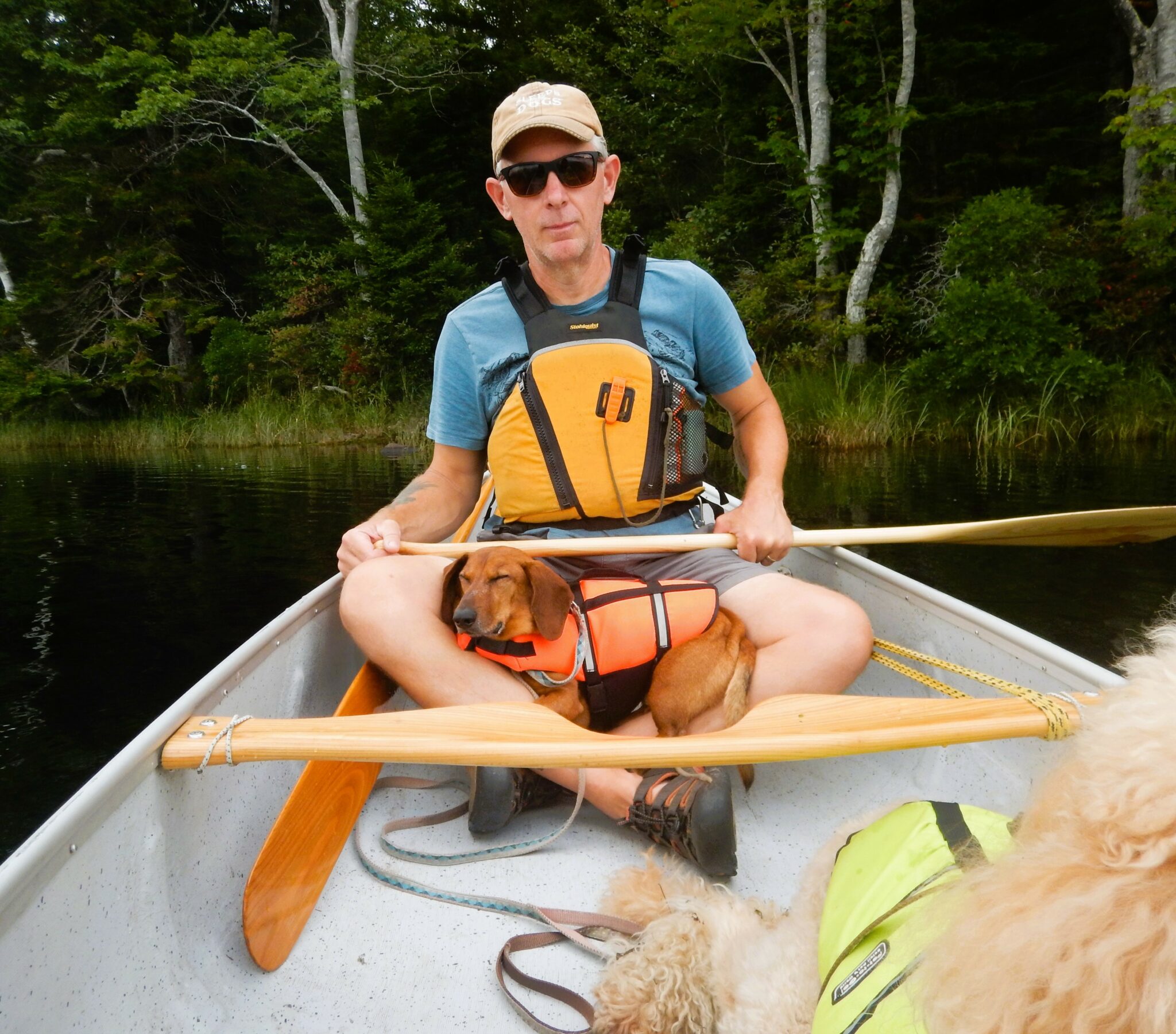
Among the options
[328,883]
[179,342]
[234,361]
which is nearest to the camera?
[328,883]

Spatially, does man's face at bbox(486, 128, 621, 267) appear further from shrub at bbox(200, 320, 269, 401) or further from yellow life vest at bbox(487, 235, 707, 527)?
shrub at bbox(200, 320, 269, 401)

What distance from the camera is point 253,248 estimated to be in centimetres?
1884

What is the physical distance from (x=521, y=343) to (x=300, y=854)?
4.47 ft

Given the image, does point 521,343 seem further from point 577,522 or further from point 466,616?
point 466,616

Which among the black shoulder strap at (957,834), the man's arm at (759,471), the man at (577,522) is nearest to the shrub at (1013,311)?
the man's arm at (759,471)

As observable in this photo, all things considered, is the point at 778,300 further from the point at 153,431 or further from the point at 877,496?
the point at 153,431

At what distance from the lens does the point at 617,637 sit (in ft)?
6.48

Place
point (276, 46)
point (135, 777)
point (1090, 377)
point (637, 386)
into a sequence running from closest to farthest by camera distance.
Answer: point (135, 777), point (637, 386), point (1090, 377), point (276, 46)

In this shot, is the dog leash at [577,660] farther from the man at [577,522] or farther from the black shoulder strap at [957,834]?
the black shoulder strap at [957,834]

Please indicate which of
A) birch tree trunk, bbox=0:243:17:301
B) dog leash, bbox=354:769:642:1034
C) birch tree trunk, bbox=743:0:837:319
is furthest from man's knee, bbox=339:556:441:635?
birch tree trunk, bbox=0:243:17:301

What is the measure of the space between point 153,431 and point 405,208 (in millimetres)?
6185

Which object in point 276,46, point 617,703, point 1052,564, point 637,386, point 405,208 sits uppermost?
point 276,46

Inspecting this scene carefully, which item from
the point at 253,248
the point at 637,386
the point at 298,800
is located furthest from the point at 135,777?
the point at 253,248

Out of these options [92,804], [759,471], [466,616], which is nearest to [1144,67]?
[759,471]
